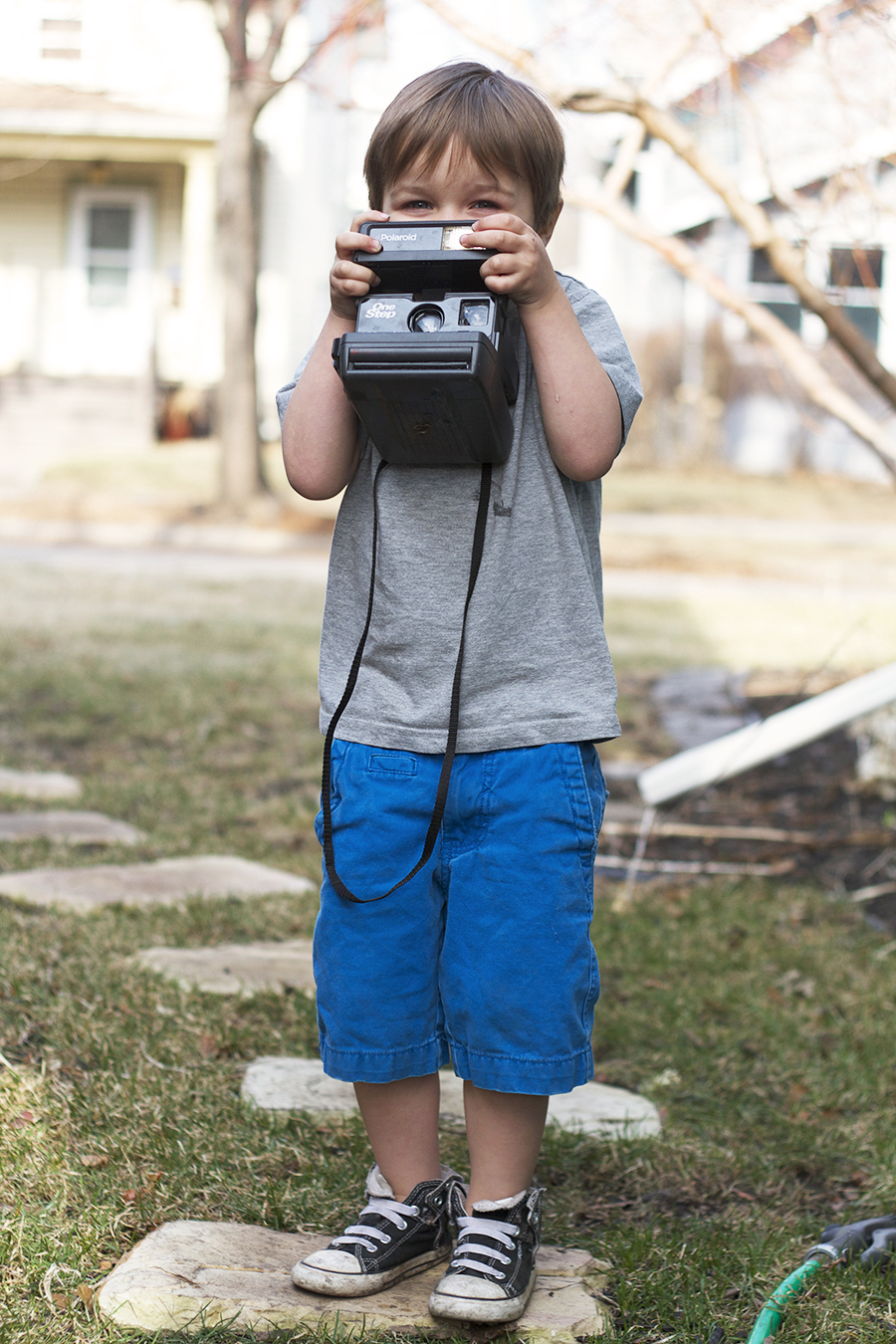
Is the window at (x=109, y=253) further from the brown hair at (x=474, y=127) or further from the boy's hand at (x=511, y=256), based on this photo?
the boy's hand at (x=511, y=256)

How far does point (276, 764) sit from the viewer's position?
4.35 m

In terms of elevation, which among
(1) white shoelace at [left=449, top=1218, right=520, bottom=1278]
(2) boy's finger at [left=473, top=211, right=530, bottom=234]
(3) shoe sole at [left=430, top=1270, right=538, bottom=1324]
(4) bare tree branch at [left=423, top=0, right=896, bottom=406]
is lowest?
(3) shoe sole at [left=430, top=1270, right=538, bottom=1324]

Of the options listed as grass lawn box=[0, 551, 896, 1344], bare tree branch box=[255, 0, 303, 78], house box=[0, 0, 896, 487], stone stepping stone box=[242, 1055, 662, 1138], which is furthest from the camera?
house box=[0, 0, 896, 487]

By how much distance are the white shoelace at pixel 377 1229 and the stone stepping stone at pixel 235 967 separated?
82 cm

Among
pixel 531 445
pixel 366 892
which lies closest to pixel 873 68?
pixel 531 445

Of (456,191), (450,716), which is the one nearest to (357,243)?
(456,191)

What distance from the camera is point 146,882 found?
3.08 m

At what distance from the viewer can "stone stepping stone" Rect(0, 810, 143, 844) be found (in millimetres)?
3406

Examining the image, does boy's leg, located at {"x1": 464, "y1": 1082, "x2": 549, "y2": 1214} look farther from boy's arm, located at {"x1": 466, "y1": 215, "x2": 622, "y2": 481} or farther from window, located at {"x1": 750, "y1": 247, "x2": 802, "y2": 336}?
window, located at {"x1": 750, "y1": 247, "x2": 802, "y2": 336}

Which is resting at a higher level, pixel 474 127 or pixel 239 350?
pixel 239 350

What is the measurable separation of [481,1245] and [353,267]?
1.17 meters

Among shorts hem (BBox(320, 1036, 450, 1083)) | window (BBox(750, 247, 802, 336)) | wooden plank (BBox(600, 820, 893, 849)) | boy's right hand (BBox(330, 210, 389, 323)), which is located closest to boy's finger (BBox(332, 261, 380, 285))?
boy's right hand (BBox(330, 210, 389, 323))


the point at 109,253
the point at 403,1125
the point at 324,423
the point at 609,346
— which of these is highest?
the point at 109,253

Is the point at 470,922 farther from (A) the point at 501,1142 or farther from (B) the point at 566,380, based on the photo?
(B) the point at 566,380
